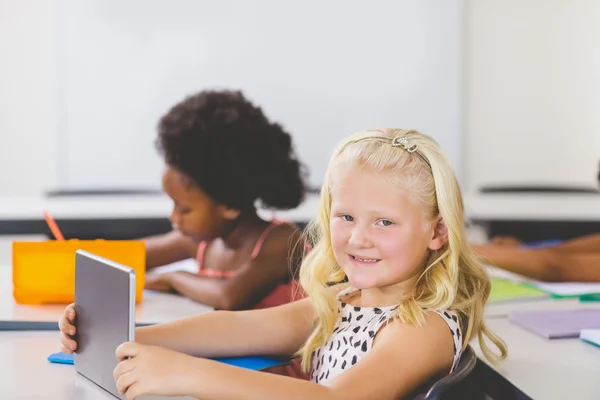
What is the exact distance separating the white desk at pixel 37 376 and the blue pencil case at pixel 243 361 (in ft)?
0.04

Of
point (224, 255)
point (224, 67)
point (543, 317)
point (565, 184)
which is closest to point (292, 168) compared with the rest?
point (224, 255)

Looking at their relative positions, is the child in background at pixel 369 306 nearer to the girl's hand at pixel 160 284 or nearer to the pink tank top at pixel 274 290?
the pink tank top at pixel 274 290

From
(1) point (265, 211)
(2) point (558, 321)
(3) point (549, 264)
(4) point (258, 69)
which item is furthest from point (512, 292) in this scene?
(4) point (258, 69)

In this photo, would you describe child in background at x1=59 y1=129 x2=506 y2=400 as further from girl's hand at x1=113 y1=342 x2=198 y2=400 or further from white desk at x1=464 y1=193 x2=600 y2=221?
white desk at x1=464 y1=193 x2=600 y2=221

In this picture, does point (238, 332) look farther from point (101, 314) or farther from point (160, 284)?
point (160, 284)

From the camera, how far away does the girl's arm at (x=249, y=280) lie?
1.74 metres

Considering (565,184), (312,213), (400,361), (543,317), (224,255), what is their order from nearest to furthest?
(400,361) → (543,317) → (224,255) → (312,213) → (565,184)

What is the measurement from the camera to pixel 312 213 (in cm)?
297

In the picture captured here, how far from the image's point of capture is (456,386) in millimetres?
996

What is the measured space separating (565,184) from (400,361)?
354 cm

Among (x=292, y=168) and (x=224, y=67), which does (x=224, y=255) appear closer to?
(x=292, y=168)

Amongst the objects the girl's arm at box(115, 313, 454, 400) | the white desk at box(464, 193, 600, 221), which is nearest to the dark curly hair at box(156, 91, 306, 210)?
the girl's arm at box(115, 313, 454, 400)

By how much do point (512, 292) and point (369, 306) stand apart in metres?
0.70

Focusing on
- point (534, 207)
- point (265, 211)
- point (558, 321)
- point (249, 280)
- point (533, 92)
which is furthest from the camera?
point (533, 92)
